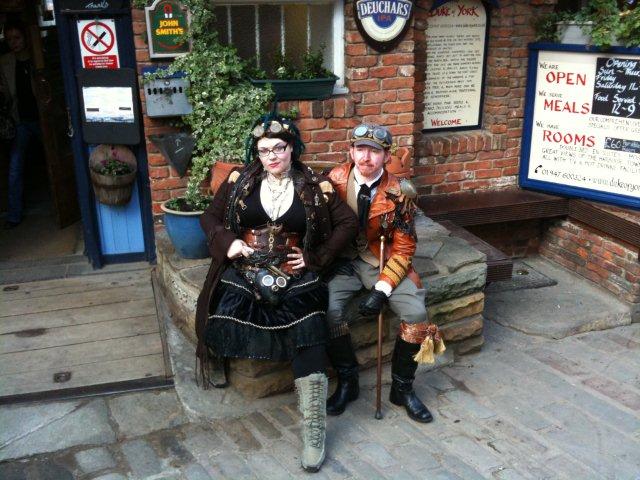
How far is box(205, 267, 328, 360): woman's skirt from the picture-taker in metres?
3.61

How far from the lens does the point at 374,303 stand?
3.78m

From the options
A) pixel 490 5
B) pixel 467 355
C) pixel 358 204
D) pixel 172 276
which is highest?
pixel 490 5

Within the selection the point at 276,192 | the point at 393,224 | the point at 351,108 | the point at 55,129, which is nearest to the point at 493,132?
the point at 351,108

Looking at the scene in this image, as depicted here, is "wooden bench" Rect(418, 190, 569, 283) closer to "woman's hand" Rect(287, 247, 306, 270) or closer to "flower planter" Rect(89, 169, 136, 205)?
"woman's hand" Rect(287, 247, 306, 270)

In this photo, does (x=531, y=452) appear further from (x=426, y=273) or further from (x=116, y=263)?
(x=116, y=263)

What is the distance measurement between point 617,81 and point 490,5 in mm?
1133

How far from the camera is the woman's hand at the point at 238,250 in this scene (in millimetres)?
3674

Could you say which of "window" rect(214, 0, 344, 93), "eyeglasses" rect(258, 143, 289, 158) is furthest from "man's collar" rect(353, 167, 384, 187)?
"window" rect(214, 0, 344, 93)

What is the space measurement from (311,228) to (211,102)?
62.2 inches

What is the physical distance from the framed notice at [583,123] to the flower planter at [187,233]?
2972mm

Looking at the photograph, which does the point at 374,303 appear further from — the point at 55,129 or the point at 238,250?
the point at 55,129

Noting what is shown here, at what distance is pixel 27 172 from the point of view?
8.55 meters

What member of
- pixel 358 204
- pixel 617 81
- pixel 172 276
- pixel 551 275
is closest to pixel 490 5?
pixel 617 81

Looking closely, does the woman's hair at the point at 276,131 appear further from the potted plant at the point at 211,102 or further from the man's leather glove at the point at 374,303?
the potted plant at the point at 211,102
